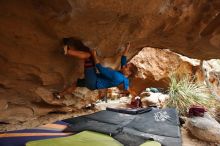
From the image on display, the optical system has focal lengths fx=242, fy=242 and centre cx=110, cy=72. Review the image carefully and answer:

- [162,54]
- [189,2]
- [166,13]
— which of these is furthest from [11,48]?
[162,54]

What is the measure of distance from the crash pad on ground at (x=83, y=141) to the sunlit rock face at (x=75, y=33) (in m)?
1.52

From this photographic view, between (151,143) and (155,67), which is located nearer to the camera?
(151,143)

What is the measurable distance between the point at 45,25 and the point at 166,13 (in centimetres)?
191

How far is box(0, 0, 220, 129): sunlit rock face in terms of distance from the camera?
135 inches

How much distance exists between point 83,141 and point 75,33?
1.69 meters

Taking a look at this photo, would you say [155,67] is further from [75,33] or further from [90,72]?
[75,33]

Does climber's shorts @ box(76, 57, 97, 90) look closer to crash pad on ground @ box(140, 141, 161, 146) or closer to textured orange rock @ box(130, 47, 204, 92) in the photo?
crash pad on ground @ box(140, 141, 161, 146)

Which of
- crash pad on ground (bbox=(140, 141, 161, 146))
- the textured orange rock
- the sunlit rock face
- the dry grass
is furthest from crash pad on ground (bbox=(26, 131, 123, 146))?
the textured orange rock

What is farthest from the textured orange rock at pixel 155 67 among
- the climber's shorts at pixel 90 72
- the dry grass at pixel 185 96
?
the climber's shorts at pixel 90 72

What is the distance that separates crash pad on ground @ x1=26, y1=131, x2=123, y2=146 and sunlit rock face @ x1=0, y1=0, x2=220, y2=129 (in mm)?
1517

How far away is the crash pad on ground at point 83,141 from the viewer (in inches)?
125

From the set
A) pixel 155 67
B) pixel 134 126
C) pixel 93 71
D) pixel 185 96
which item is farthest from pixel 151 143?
pixel 155 67

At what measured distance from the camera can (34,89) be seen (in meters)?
4.80

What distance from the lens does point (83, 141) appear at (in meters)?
3.40
